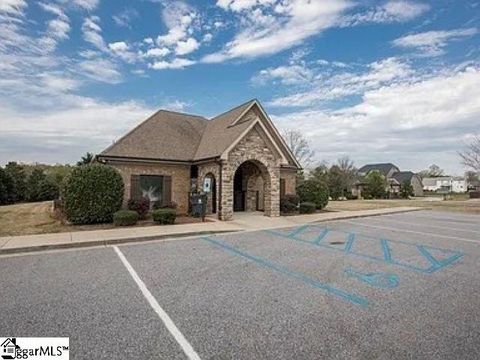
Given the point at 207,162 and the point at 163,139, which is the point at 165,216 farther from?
the point at 163,139

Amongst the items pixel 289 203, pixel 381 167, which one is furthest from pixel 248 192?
pixel 381 167

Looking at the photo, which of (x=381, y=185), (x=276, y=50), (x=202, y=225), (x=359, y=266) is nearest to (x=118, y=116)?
(x=276, y=50)

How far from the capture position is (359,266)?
7492 mm

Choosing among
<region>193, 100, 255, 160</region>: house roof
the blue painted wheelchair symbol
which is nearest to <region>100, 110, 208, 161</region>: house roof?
<region>193, 100, 255, 160</region>: house roof

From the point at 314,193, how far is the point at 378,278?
14.5 m

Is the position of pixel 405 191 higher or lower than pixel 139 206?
higher

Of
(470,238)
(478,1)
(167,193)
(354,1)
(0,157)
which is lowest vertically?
(470,238)

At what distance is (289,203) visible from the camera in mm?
18828

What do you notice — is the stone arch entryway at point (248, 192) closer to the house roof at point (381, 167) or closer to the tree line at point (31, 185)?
the tree line at point (31, 185)

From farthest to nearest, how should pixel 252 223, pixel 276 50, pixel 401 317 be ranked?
pixel 276 50
pixel 252 223
pixel 401 317

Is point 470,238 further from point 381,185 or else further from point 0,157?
point 0,157

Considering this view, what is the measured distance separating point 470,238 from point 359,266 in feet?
23.3

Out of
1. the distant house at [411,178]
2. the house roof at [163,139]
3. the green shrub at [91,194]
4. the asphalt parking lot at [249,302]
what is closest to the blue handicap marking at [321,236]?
the asphalt parking lot at [249,302]

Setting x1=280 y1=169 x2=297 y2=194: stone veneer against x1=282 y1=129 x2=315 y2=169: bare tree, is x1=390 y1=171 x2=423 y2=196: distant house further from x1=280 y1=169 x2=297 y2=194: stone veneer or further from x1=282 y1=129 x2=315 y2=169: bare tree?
x1=280 y1=169 x2=297 y2=194: stone veneer
